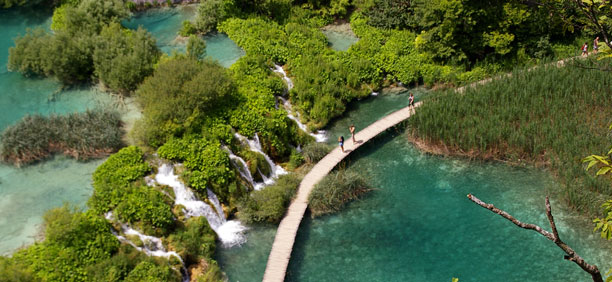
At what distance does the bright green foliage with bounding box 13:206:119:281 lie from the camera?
18266 mm

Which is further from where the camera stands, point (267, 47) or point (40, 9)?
point (40, 9)

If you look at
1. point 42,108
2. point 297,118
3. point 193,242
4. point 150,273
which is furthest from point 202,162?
point 42,108

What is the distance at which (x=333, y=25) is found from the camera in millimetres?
38562

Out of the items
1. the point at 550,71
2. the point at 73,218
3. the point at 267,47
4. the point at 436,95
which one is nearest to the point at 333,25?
the point at 267,47

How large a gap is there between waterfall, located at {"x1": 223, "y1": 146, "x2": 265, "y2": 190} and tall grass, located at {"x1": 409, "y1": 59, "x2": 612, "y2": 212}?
867 centimetres

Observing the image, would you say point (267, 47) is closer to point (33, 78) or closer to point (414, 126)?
point (414, 126)

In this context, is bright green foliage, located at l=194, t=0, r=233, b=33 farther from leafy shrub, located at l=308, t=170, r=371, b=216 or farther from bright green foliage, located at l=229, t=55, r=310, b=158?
leafy shrub, located at l=308, t=170, r=371, b=216

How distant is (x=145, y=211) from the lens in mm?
21250

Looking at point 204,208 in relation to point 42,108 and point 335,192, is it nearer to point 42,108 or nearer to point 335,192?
point 335,192

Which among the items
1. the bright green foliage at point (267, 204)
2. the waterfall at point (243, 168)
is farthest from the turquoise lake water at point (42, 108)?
the bright green foliage at point (267, 204)

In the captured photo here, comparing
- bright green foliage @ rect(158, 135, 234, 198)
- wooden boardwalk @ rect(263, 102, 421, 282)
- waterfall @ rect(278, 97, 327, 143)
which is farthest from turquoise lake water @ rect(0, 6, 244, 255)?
wooden boardwalk @ rect(263, 102, 421, 282)

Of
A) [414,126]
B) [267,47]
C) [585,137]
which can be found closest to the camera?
[585,137]

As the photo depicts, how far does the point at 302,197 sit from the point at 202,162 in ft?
15.5

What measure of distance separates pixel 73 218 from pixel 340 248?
10260 mm
